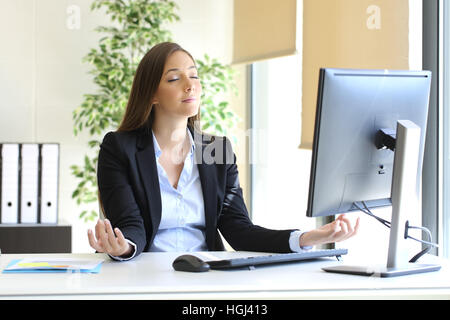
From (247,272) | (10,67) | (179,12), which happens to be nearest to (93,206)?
(10,67)

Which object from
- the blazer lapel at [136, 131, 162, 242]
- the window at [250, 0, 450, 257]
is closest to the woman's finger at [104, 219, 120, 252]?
the blazer lapel at [136, 131, 162, 242]

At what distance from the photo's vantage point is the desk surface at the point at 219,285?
1289 millimetres

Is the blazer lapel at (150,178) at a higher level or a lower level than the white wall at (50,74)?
lower

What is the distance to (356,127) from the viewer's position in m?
1.50

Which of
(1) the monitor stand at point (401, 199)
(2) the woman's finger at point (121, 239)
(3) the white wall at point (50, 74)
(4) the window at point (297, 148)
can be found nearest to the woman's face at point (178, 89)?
(2) the woman's finger at point (121, 239)

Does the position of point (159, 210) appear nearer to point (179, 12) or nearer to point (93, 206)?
point (93, 206)

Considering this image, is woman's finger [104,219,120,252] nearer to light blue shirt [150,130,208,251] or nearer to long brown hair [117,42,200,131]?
light blue shirt [150,130,208,251]

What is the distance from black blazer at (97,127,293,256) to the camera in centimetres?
187

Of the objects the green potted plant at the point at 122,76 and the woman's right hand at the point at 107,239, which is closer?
the woman's right hand at the point at 107,239

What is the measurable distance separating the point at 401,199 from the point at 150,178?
0.81 meters

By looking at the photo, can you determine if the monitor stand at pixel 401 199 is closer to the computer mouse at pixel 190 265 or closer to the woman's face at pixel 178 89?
the computer mouse at pixel 190 265

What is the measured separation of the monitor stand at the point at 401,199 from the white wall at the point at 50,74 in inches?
107

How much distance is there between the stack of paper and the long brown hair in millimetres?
624

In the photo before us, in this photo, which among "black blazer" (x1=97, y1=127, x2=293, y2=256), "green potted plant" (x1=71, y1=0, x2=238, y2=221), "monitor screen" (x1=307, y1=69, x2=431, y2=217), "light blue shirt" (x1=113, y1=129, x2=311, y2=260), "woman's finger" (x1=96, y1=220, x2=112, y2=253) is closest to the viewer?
"monitor screen" (x1=307, y1=69, x2=431, y2=217)
